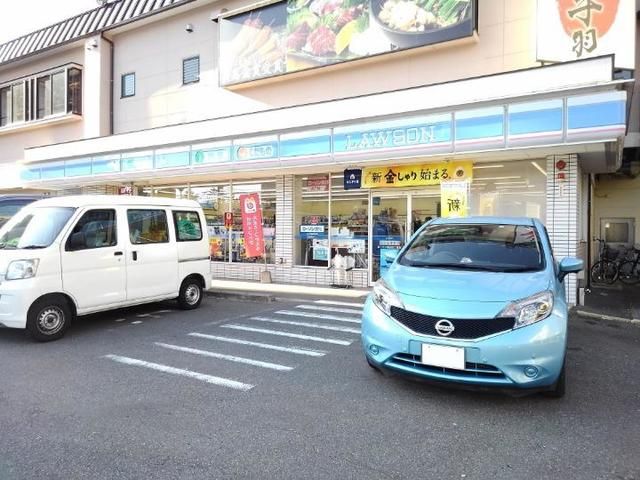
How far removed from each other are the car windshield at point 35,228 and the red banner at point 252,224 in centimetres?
533

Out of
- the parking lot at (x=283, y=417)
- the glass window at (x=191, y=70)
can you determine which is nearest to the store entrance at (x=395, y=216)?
the parking lot at (x=283, y=417)

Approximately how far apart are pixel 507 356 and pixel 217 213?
1107 centimetres

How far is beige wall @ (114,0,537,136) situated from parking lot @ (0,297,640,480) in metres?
6.55

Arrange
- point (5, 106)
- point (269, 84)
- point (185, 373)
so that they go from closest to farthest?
point (185, 373), point (269, 84), point (5, 106)

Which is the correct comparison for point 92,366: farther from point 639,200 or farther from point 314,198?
point 639,200

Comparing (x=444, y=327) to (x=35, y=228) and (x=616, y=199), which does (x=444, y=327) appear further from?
(x=616, y=199)

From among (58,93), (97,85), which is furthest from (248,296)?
(58,93)

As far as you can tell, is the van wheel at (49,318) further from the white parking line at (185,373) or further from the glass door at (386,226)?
the glass door at (386,226)

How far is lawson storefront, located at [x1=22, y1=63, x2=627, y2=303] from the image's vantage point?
26.6 ft

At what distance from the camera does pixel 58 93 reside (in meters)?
17.1

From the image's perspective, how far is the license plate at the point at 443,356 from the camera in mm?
3844

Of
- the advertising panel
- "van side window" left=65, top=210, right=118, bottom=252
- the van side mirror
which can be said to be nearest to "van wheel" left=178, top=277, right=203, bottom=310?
"van side window" left=65, top=210, right=118, bottom=252

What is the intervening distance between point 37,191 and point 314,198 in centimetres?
1317

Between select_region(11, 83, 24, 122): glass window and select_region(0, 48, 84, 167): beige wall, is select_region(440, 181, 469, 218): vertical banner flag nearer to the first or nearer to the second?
Answer: select_region(0, 48, 84, 167): beige wall
